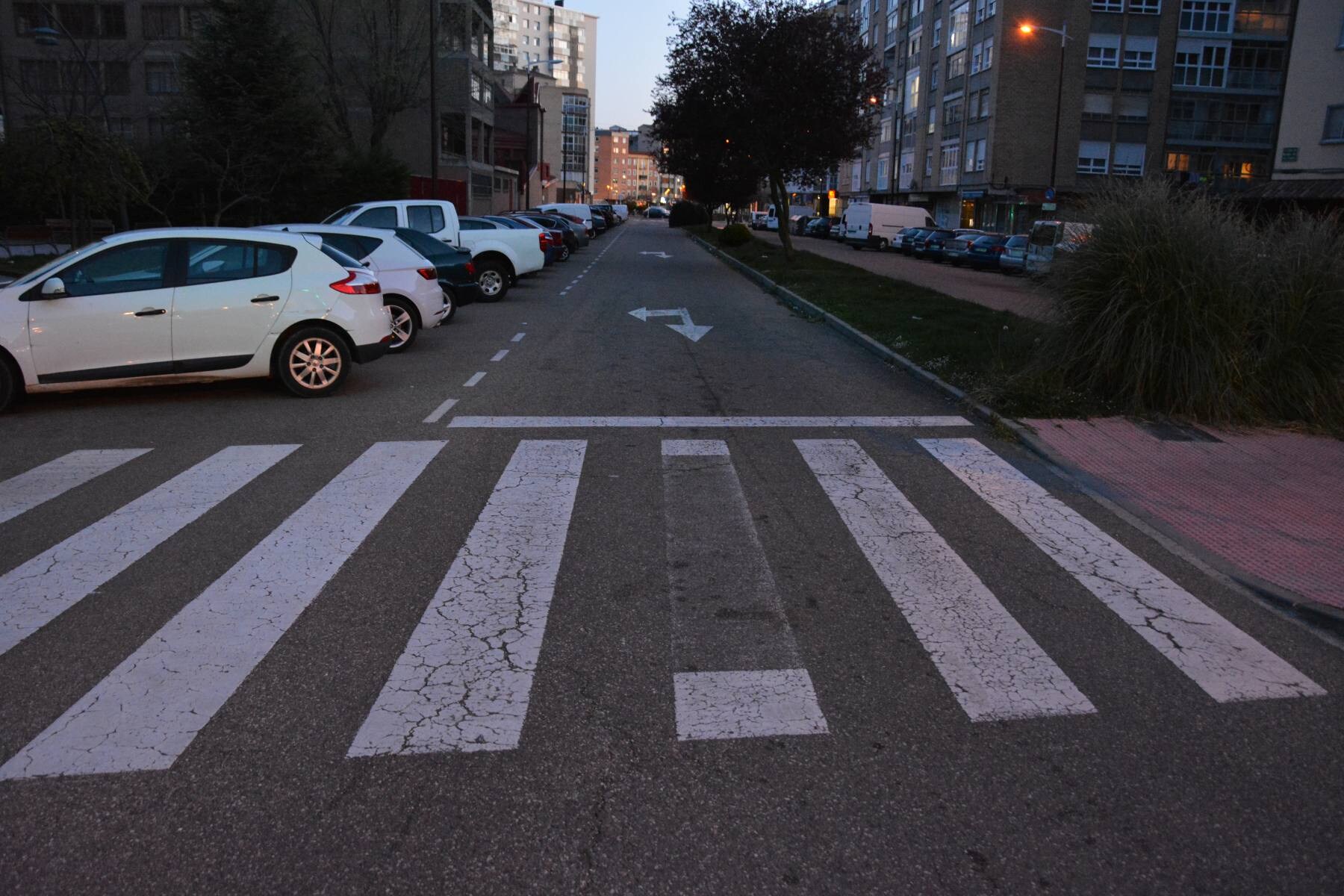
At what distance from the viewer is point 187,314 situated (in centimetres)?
987

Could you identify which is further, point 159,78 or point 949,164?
point 949,164

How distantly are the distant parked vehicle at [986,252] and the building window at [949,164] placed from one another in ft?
87.8

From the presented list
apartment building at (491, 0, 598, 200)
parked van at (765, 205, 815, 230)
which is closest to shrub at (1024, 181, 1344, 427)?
parked van at (765, 205, 815, 230)

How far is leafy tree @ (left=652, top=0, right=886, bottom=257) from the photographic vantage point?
3014 centimetres

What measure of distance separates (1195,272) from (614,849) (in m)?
8.95

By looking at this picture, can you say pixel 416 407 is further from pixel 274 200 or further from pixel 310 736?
pixel 274 200

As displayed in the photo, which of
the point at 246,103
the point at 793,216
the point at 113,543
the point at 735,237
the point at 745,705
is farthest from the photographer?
the point at 793,216

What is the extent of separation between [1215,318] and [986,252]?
31.7 meters

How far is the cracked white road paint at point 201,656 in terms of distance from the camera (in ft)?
12.7

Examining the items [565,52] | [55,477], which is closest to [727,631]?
[55,477]

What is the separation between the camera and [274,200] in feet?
105

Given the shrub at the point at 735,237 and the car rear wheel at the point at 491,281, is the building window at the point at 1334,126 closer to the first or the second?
the shrub at the point at 735,237

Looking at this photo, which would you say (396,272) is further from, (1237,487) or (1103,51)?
(1103,51)

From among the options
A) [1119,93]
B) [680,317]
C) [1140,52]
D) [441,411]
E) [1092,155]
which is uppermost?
[1140,52]
